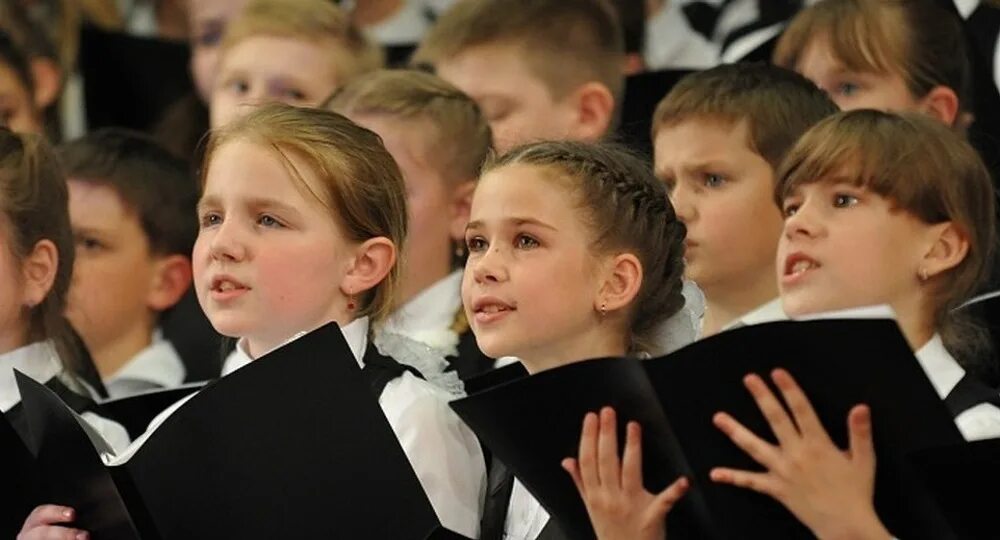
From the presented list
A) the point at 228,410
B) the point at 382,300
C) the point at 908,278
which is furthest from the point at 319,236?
the point at 908,278

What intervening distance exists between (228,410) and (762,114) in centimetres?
109

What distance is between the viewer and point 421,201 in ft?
10.8

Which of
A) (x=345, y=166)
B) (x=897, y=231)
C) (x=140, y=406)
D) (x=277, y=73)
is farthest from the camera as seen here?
(x=277, y=73)

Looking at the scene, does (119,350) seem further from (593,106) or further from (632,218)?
(632,218)

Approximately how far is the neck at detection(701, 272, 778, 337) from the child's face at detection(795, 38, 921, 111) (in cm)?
34

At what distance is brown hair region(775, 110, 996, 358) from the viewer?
8.10ft

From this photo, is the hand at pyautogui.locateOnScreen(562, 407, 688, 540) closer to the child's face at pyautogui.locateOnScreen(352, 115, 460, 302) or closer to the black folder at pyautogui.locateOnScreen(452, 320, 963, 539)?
the black folder at pyautogui.locateOnScreen(452, 320, 963, 539)

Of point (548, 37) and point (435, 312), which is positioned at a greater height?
point (548, 37)

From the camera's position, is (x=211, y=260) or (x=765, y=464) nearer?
(x=765, y=464)

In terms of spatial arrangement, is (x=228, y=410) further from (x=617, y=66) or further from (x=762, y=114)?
(x=617, y=66)

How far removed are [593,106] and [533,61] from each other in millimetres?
158

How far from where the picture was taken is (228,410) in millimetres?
2193

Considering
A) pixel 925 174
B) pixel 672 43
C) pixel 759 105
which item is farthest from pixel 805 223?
pixel 672 43

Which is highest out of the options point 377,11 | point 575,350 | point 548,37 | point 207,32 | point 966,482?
point 207,32
